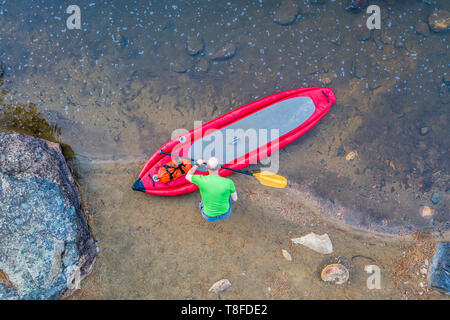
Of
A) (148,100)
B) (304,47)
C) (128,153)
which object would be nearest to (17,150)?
(128,153)

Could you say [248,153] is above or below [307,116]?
below

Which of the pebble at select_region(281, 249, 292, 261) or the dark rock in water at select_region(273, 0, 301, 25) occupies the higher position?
the dark rock in water at select_region(273, 0, 301, 25)

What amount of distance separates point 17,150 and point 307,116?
491 centimetres

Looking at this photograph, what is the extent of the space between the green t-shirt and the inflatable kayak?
33.3 inches

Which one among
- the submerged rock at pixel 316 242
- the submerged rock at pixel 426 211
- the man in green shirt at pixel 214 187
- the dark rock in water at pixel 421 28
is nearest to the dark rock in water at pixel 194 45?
the man in green shirt at pixel 214 187

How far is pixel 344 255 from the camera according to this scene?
5574 mm

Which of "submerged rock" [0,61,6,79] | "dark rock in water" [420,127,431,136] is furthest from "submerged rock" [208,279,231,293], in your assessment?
"submerged rock" [0,61,6,79]

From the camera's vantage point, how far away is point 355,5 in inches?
237

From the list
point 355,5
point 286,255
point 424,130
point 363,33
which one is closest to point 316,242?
point 286,255

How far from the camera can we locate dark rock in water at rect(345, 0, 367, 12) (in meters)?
6.01

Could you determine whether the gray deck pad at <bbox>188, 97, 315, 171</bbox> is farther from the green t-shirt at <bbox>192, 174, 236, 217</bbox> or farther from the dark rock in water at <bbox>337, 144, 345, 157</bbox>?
the green t-shirt at <bbox>192, 174, 236, 217</bbox>

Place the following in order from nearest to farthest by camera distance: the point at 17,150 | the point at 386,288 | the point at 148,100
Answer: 1. the point at 17,150
2. the point at 386,288
3. the point at 148,100

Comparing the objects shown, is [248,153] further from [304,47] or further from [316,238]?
[304,47]

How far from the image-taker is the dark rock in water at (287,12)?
6.05 metres
